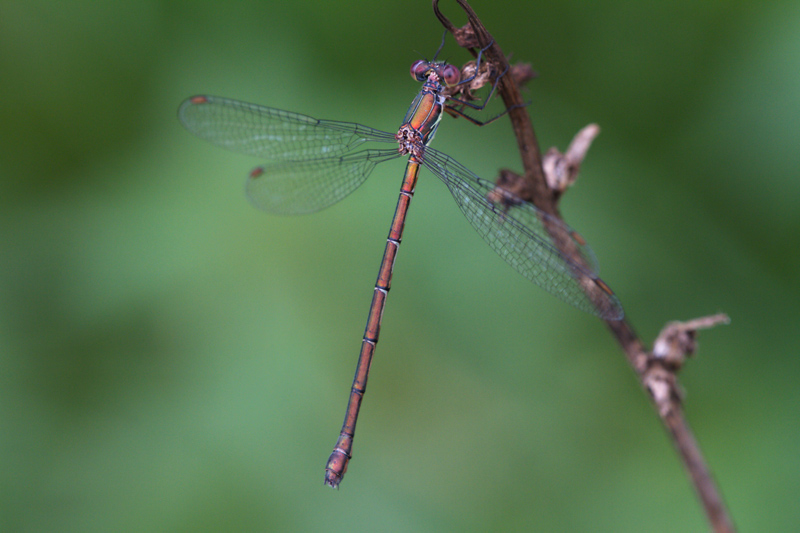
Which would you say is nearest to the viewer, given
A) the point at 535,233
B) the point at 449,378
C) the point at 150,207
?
the point at 535,233

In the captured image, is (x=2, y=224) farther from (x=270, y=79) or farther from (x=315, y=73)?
(x=315, y=73)

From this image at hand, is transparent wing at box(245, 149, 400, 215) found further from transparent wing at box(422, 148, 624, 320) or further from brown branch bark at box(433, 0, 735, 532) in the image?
brown branch bark at box(433, 0, 735, 532)

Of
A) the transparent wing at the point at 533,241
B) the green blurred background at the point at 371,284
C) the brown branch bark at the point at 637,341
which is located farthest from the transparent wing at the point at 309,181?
the brown branch bark at the point at 637,341

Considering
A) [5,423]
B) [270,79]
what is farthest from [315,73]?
[5,423]

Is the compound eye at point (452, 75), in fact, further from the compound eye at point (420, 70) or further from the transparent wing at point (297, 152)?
the transparent wing at point (297, 152)

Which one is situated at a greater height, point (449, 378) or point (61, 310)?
point (449, 378)

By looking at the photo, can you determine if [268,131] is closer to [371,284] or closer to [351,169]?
[351,169]

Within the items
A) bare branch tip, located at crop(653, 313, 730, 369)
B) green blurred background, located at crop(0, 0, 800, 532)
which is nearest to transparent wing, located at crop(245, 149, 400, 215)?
green blurred background, located at crop(0, 0, 800, 532)
